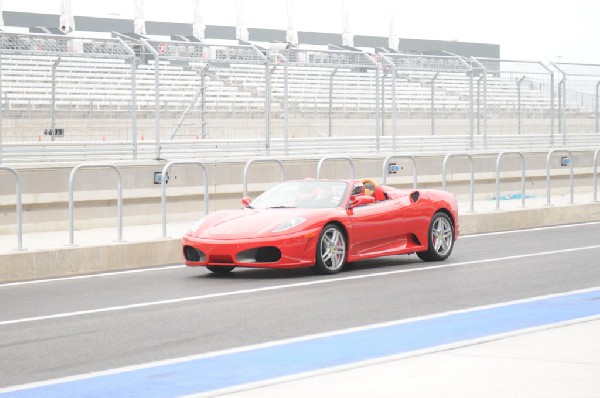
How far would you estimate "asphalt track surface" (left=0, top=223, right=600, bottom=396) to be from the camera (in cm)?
921

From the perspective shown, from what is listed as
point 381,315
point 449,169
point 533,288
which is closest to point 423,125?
point 449,169

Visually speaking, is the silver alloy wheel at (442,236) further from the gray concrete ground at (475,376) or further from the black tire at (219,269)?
the gray concrete ground at (475,376)

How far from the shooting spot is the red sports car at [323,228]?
14.1m

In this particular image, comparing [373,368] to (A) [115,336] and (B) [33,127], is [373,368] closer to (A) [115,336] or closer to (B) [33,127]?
(A) [115,336]

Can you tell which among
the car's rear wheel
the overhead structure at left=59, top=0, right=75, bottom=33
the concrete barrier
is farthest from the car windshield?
the overhead structure at left=59, top=0, right=75, bottom=33

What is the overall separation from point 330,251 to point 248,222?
3.28 ft

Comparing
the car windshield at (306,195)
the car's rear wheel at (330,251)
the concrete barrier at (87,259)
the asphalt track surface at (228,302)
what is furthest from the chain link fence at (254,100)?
the car's rear wheel at (330,251)

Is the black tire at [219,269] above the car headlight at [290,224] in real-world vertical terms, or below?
below

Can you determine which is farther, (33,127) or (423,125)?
(423,125)

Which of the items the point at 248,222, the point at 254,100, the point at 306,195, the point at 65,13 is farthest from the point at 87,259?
the point at 65,13

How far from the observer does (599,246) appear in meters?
18.0

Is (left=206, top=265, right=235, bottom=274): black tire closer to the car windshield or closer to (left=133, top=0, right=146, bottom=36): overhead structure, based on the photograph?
the car windshield

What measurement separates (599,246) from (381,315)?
7.89 m

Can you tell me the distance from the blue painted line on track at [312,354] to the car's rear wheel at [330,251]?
340 centimetres
